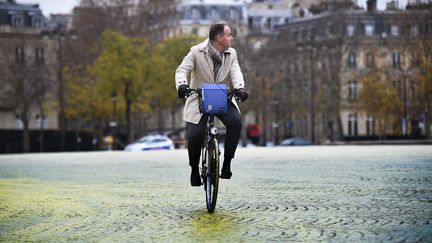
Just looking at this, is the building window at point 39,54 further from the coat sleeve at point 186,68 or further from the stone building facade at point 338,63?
the coat sleeve at point 186,68

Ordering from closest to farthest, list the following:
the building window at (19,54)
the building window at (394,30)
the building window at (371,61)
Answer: the building window at (19,54), the building window at (371,61), the building window at (394,30)

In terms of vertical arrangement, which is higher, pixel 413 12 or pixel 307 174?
pixel 413 12

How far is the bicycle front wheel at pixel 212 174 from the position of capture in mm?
11133

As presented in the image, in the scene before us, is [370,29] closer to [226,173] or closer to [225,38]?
[225,38]

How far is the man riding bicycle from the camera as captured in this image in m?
11.7

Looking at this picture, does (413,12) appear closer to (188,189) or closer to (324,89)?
(324,89)

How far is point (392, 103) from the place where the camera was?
8794 centimetres

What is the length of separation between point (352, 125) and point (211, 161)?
350ft

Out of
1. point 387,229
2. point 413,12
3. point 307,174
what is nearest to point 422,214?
point 387,229

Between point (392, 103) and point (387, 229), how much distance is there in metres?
79.7

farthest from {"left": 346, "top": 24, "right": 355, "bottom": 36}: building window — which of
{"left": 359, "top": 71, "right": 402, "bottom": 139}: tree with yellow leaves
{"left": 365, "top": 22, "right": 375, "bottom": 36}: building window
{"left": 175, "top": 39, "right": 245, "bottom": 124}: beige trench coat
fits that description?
{"left": 175, "top": 39, "right": 245, "bottom": 124}: beige trench coat

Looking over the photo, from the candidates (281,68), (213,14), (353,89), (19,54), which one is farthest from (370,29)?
(19,54)

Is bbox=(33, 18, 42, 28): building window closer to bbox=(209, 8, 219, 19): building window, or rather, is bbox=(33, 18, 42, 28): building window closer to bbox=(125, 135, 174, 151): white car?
bbox=(209, 8, 219, 19): building window

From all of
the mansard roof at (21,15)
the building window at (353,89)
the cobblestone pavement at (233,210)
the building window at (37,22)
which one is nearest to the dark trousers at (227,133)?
the cobblestone pavement at (233,210)
